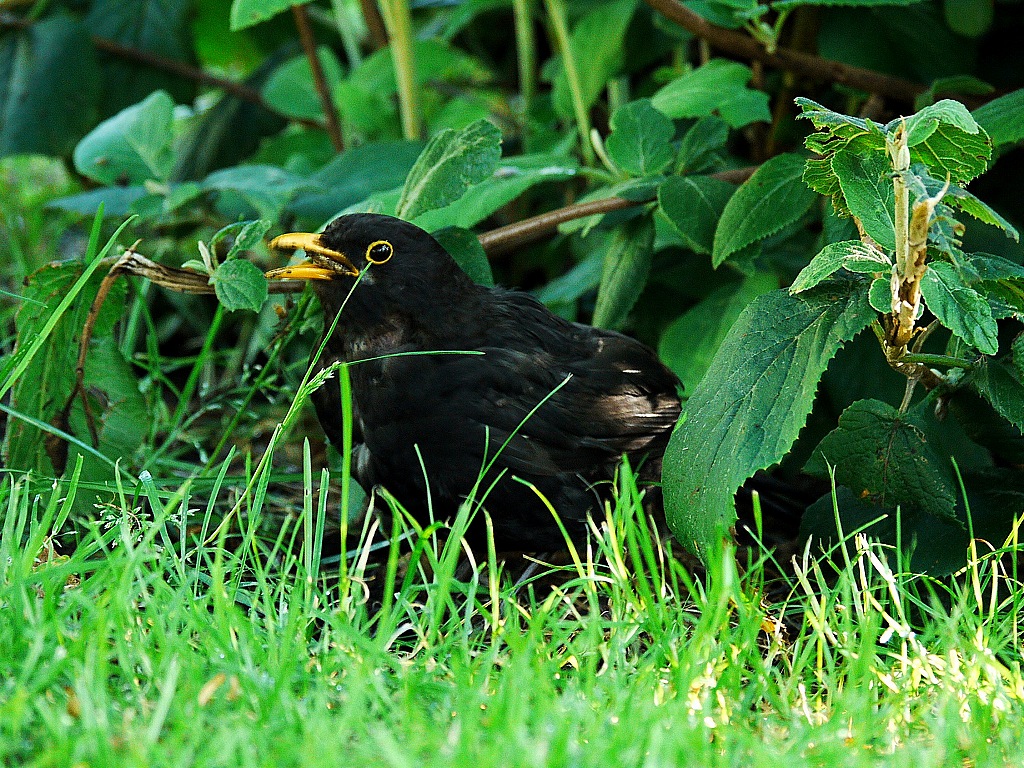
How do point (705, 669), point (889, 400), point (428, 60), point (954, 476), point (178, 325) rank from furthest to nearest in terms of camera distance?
point (178, 325), point (428, 60), point (889, 400), point (954, 476), point (705, 669)

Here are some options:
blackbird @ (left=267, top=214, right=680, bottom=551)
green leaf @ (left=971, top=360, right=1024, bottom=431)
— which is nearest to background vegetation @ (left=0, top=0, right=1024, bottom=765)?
green leaf @ (left=971, top=360, right=1024, bottom=431)

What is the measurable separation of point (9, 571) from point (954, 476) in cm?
173

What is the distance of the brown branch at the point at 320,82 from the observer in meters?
3.60

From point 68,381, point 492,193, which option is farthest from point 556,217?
point 68,381

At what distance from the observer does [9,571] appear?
179 cm

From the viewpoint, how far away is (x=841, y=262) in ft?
6.38

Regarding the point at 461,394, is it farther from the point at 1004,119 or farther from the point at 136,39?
the point at 136,39

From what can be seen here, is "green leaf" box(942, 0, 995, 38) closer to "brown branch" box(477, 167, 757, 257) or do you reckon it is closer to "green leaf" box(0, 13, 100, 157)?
"brown branch" box(477, 167, 757, 257)

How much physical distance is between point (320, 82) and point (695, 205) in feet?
5.14

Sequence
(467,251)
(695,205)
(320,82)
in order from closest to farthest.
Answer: (695,205) → (467,251) → (320,82)

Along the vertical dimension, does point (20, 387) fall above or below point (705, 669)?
above

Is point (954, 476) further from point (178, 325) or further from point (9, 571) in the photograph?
point (178, 325)

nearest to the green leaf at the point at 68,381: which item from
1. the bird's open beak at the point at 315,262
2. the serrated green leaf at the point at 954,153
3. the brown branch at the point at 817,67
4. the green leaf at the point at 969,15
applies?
the bird's open beak at the point at 315,262

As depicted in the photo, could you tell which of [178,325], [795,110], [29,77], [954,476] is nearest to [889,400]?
[954,476]
